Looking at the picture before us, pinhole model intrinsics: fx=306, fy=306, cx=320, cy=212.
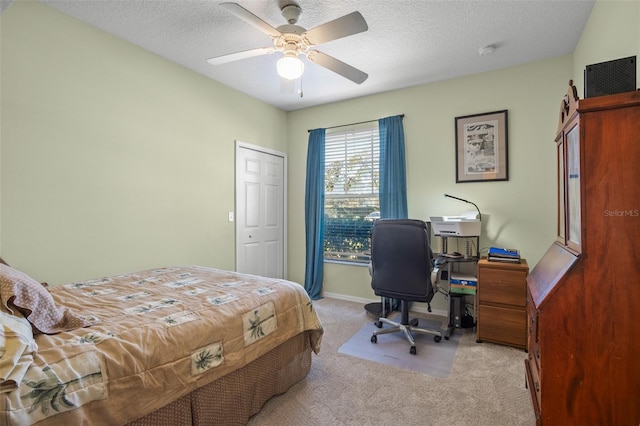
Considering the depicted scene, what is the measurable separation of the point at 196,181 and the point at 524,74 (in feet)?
11.9

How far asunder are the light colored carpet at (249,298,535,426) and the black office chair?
424 millimetres

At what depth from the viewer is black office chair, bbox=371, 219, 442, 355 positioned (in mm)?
2488

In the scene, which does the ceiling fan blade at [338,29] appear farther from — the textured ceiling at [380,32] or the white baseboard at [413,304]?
the white baseboard at [413,304]

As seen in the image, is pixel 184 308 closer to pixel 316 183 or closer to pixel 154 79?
pixel 154 79

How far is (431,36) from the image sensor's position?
262cm

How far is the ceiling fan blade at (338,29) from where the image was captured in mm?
1823

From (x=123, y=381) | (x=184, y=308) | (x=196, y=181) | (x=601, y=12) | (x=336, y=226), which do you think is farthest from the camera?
(x=336, y=226)

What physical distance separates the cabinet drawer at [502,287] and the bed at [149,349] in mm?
1619

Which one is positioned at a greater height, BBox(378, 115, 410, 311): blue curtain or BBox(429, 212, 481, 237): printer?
BBox(378, 115, 410, 311): blue curtain

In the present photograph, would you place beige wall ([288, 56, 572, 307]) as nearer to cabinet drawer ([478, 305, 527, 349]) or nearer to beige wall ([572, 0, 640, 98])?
beige wall ([572, 0, 640, 98])

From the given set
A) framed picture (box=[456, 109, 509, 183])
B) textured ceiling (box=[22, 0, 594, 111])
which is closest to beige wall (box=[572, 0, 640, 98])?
textured ceiling (box=[22, 0, 594, 111])

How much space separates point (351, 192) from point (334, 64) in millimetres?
Answer: 1994

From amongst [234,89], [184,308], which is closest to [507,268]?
[184,308]

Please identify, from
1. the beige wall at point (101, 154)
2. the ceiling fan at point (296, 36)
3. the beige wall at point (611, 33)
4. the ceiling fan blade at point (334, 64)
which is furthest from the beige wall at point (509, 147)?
the beige wall at point (101, 154)
